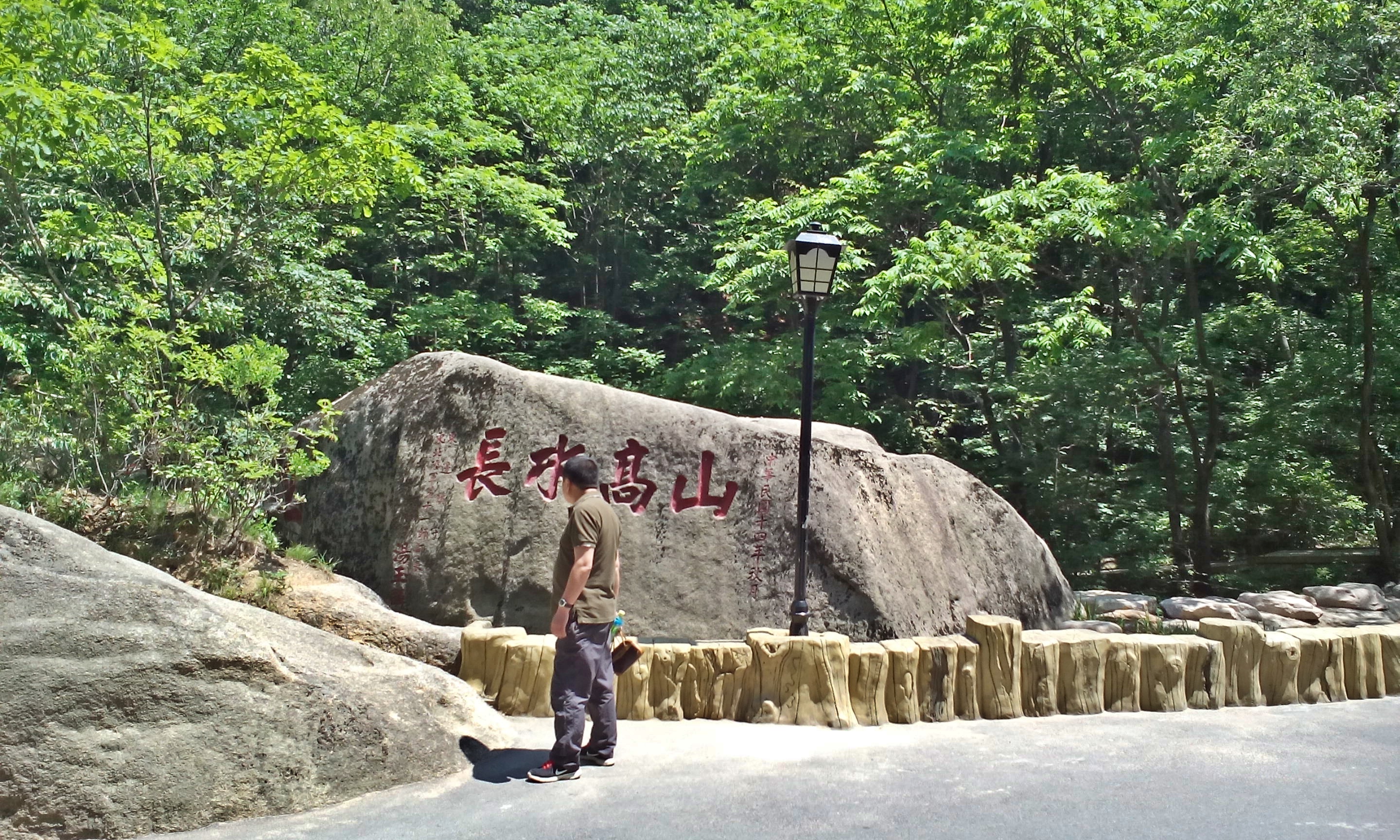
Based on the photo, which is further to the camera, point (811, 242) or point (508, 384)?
point (508, 384)

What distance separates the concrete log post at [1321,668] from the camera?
6.31 metres

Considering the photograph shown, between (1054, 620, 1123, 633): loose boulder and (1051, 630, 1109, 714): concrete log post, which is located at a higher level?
(1054, 620, 1123, 633): loose boulder

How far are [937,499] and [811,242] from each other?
2.93 m

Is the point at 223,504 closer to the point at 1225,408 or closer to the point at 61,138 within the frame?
the point at 61,138

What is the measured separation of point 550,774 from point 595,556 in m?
1.04

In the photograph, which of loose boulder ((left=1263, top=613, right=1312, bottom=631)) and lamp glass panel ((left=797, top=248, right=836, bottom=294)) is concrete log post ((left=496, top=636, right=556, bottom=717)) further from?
loose boulder ((left=1263, top=613, right=1312, bottom=631))

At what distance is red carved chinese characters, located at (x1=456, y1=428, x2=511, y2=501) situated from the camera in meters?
7.43

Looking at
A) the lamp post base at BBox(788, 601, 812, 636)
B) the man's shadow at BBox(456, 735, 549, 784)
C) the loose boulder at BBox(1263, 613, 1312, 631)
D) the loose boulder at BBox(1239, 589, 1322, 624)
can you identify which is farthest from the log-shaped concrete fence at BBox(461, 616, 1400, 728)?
the loose boulder at BBox(1239, 589, 1322, 624)

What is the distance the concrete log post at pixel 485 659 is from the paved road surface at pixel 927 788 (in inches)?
14.2

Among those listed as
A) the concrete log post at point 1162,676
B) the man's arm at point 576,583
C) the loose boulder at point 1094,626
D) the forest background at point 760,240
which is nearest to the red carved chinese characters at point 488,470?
the forest background at point 760,240

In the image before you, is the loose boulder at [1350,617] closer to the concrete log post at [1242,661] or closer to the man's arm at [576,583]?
the concrete log post at [1242,661]

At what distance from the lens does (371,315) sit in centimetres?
1620

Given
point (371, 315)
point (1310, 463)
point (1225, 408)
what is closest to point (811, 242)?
point (1310, 463)

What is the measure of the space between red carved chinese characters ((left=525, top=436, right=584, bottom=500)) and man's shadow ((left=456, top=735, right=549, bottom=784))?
2.63 meters
